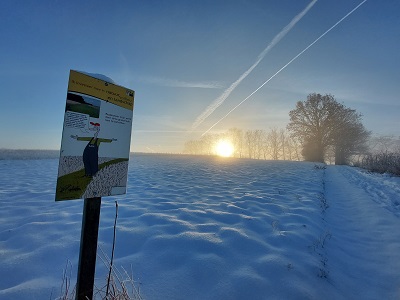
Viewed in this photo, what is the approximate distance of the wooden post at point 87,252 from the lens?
6.55 feet

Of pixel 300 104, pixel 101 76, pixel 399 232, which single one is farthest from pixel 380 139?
pixel 101 76

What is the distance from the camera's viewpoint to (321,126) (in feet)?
113

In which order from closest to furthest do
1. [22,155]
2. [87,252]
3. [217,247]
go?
[87,252], [217,247], [22,155]

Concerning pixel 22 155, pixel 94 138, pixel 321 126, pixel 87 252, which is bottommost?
pixel 87 252

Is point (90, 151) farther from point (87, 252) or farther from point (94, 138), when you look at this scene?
point (87, 252)

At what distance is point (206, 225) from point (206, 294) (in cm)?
186

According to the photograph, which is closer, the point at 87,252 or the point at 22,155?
the point at 87,252

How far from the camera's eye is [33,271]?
2.85m

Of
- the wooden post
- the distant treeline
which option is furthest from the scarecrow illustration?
the distant treeline

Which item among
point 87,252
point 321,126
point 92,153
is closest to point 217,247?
point 87,252

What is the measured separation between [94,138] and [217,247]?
98.0 inches

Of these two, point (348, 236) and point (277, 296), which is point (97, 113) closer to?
point (277, 296)

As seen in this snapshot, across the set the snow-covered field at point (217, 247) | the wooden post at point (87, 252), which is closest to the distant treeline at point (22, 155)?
the snow-covered field at point (217, 247)

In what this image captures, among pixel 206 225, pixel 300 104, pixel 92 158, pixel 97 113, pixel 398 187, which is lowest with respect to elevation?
pixel 206 225
